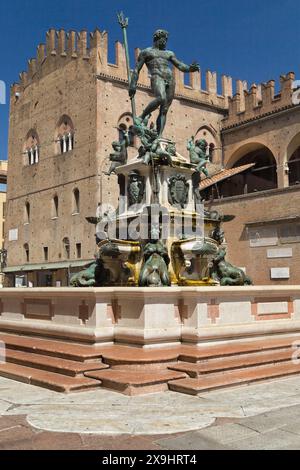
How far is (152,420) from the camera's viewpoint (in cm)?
439

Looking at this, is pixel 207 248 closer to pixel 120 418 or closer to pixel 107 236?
pixel 107 236

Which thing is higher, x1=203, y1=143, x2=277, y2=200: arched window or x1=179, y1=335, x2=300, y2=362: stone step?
x1=203, y1=143, x2=277, y2=200: arched window

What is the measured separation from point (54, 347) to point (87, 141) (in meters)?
26.4

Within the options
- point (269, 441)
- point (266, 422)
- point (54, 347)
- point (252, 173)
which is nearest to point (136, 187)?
point (54, 347)

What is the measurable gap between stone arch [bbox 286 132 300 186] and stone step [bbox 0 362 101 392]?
88.3ft

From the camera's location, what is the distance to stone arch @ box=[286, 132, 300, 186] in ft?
103

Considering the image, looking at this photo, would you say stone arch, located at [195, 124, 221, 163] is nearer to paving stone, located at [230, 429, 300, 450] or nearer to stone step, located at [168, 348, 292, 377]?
stone step, located at [168, 348, 292, 377]

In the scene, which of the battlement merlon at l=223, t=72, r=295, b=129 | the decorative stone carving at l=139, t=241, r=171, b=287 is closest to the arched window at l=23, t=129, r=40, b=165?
the battlement merlon at l=223, t=72, r=295, b=129

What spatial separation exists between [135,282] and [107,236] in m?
1.25

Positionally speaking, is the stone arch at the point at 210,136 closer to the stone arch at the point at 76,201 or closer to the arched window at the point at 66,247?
the stone arch at the point at 76,201

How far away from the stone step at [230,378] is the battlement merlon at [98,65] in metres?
28.2

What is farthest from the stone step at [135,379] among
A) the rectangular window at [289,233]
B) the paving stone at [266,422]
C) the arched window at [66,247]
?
the arched window at [66,247]

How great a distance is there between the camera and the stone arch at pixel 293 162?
103ft
